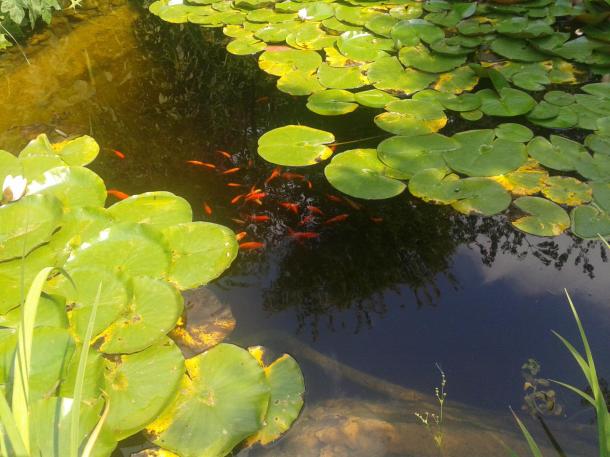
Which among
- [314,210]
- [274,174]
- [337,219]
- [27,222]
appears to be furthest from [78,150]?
[337,219]

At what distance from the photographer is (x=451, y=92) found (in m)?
2.87

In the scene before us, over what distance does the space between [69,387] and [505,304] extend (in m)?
1.44

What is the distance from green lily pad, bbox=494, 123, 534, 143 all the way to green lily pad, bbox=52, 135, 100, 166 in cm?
191

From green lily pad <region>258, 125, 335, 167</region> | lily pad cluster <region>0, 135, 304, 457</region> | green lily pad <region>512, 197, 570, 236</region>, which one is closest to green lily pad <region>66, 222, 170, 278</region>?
lily pad cluster <region>0, 135, 304, 457</region>

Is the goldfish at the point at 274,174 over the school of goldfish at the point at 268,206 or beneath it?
over

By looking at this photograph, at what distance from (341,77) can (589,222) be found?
5.24 ft

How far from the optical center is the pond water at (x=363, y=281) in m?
1.58

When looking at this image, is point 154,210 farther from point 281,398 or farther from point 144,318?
point 281,398

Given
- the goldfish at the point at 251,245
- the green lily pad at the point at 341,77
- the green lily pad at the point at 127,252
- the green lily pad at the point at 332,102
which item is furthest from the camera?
the green lily pad at the point at 341,77

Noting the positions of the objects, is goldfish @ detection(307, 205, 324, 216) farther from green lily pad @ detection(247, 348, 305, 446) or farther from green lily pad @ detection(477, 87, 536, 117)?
green lily pad @ detection(477, 87, 536, 117)

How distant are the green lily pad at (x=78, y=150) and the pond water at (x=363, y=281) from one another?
0.30 ft

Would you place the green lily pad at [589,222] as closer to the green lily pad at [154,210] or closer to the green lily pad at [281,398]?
the green lily pad at [281,398]

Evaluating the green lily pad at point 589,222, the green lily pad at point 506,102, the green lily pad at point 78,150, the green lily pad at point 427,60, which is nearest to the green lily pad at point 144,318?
the green lily pad at point 78,150

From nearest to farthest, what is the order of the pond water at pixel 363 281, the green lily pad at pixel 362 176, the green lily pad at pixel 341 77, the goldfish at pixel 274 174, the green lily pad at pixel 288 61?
1. the pond water at pixel 363 281
2. the green lily pad at pixel 362 176
3. the goldfish at pixel 274 174
4. the green lily pad at pixel 341 77
5. the green lily pad at pixel 288 61
